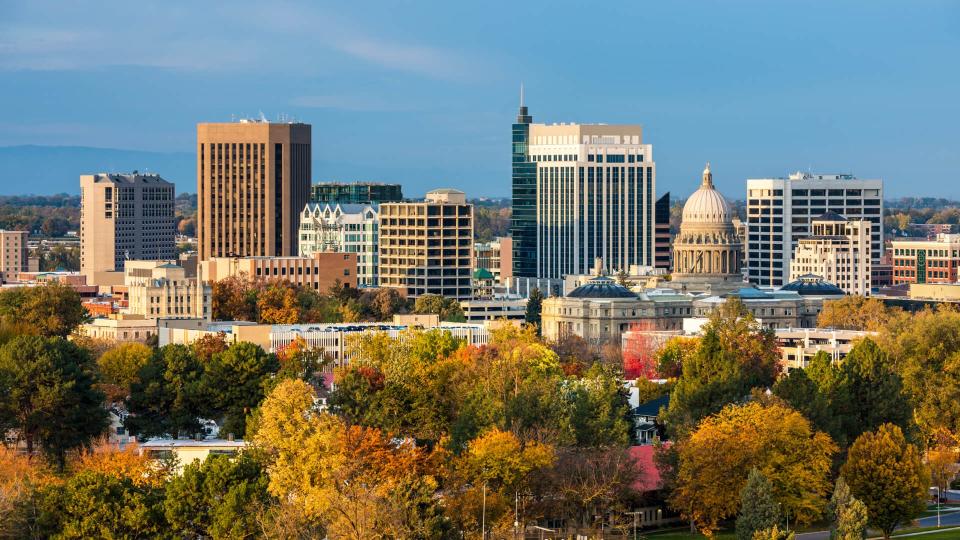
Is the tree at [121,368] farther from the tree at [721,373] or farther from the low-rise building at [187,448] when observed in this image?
the tree at [721,373]

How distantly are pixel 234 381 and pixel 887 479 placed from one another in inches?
1559

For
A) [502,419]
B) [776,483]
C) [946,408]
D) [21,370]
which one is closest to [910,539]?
[776,483]

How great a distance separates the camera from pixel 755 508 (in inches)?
4636

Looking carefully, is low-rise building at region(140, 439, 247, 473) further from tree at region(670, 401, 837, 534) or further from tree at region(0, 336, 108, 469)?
tree at region(670, 401, 837, 534)

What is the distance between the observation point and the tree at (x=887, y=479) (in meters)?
124

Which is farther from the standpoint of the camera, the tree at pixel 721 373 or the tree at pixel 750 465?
the tree at pixel 721 373

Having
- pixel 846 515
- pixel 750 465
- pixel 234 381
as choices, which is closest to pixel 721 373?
pixel 750 465

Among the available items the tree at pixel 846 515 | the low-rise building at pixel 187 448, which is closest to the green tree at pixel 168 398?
the low-rise building at pixel 187 448

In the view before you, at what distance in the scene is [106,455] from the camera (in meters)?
121

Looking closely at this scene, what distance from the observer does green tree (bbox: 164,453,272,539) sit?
348 feet

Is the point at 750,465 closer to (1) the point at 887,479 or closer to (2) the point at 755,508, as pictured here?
(2) the point at 755,508

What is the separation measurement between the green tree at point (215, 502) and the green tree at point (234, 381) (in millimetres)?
31942

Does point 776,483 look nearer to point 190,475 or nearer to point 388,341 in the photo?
point 190,475

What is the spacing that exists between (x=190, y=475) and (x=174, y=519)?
222cm
